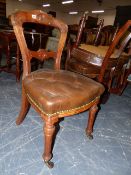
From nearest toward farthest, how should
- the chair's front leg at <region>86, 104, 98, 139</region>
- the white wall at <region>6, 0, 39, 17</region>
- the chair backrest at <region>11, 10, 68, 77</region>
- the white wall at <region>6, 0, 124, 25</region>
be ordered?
the chair backrest at <region>11, 10, 68, 77</region> → the chair's front leg at <region>86, 104, 98, 139</region> → the white wall at <region>6, 0, 124, 25</region> → the white wall at <region>6, 0, 39, 17</region>

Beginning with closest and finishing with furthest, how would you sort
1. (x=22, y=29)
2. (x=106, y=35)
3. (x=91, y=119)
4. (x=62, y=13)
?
(x=22, y=29)
(x=91, y=119)
(x=106, y=35)
(x=62, y=13)

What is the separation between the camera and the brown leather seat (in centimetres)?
93

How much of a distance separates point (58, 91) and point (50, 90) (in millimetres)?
51

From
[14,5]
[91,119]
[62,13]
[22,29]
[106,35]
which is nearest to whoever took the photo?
[22,29]

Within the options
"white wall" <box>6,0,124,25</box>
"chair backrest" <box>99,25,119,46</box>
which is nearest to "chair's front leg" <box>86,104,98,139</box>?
"chair backrest" <box>99,25,119,46</box>

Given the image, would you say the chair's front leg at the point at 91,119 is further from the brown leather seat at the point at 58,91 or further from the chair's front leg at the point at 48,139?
the chair's front leg at the point at 48,139

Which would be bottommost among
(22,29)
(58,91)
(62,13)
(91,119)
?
(91,119)

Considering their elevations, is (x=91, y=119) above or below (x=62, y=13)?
below

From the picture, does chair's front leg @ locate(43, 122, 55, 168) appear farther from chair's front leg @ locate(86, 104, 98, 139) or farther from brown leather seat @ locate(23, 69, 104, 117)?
chair's front leg @ locate(86, 104, 98, 139)

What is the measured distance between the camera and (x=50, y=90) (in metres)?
0.99

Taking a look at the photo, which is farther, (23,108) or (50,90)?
(23,108)

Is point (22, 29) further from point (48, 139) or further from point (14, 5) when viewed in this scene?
point (14, 5)

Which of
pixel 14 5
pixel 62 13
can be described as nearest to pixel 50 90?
pixel 14 5

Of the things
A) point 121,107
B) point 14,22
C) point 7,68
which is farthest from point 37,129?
point 7,68
